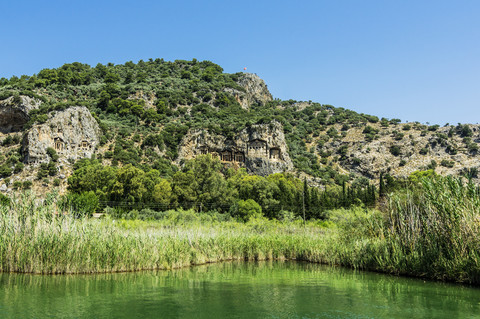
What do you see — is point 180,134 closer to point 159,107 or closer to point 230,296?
point 159,107

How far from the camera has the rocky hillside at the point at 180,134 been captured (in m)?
66.5

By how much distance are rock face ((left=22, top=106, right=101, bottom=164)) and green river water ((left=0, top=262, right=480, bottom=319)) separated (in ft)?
177

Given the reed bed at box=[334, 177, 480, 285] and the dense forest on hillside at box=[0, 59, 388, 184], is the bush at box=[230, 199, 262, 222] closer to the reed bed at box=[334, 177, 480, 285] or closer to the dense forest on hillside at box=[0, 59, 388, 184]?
the reed bed at box=[334, 177, 480, 285]

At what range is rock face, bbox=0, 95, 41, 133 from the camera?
234 ft

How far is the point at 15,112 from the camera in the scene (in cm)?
7181

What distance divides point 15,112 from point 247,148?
47851 mm

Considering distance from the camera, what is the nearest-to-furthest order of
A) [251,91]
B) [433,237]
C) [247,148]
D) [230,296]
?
[230,296], [433,237], [247,148], [251,91]

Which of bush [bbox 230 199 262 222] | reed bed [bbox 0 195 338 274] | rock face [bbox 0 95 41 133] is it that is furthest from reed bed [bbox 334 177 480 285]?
rock face [bbox 0 95 41 133]

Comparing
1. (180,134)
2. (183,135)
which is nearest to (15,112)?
→ (180,134)

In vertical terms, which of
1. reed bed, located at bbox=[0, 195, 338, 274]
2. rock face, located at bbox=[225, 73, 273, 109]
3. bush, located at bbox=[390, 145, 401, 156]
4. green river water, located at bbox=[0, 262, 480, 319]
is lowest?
green river water, located at bbox=[0, 262, 480, 319]

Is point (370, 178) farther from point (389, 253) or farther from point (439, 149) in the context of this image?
point (389, 253)

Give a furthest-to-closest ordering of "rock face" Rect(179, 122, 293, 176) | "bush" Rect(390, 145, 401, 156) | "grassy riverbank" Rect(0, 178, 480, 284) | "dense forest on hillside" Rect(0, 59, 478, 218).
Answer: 1. "bush" Rect(390, 145, 401, 156)
2. "rock face" Rect(179, 122, 293, 176)
3. "dense forest on hillside" Rect(0, 59, 478, 218)
4. "grassy riverbank" Rect(0, 178, 480, 284)

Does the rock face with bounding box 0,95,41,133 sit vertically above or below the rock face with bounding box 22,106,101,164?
above

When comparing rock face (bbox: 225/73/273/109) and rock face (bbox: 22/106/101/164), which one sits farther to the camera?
rock face (bbox: 225/73/273/109)
